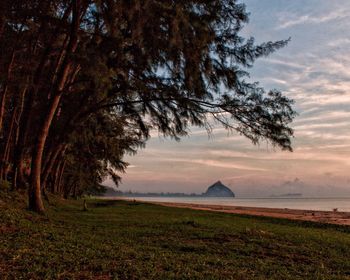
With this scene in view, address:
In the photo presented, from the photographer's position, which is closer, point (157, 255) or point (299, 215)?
point (157, 255)

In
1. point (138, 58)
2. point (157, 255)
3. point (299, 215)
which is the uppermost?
point (138, 58)

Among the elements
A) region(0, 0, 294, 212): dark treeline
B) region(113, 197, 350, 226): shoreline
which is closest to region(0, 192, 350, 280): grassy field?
region(0, 0, 294, 212): dark treeline

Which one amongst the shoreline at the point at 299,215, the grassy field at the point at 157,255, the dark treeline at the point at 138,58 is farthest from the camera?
the shoreline at the point at 299,215

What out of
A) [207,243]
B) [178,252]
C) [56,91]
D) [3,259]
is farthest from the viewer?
[56,91]

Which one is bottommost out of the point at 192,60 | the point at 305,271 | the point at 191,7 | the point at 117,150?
the point at 305,271

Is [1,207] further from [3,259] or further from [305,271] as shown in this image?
[305,271]

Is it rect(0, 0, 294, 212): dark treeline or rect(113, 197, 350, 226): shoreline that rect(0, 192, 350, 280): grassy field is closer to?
rect(0, 0, 294, 212): dark treeline

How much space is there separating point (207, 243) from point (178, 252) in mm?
2468

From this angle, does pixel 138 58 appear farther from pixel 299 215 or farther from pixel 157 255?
pixel 299 215

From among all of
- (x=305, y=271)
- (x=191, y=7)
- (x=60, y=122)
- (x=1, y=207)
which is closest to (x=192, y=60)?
(x=191, y=7)

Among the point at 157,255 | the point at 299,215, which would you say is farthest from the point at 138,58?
the point at 299,215

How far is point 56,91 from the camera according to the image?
1784 centimetres

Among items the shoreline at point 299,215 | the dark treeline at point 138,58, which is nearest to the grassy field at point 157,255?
the dark treeline at point 138,58

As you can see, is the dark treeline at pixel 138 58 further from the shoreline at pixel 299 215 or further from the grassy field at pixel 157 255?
the shoreline at pixel 299 215
